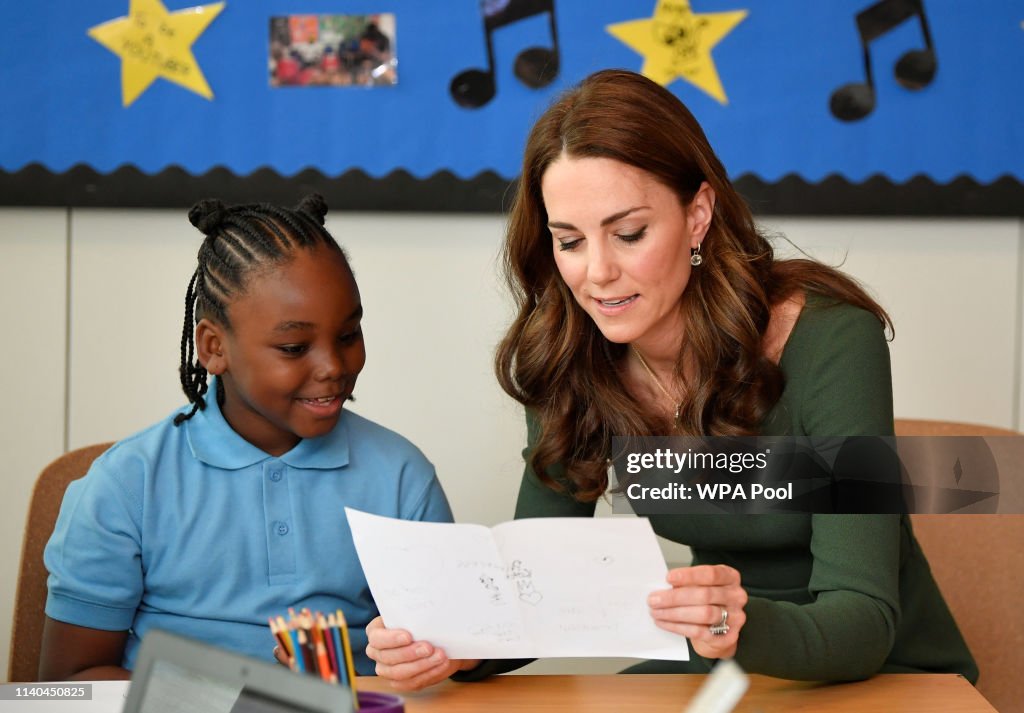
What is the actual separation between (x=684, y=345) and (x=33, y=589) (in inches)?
34.3

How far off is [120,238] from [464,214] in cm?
63

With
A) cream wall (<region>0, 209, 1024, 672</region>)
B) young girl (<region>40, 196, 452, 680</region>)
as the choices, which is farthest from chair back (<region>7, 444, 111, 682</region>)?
cream wall (<region>0, 209, 1024, 672</region>)

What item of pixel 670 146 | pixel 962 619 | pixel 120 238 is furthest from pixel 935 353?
pixel 120 238

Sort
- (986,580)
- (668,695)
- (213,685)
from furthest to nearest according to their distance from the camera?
(986,580)
(668,695)
(213,685)

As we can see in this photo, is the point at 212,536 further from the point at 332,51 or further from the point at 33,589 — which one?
the point at 332,51

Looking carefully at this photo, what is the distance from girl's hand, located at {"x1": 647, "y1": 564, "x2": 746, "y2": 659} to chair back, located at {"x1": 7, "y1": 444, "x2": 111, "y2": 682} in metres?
0.85

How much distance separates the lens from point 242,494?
4.47 ft

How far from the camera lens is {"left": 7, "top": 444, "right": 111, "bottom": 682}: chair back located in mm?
1409

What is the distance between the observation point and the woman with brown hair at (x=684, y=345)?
1.25m

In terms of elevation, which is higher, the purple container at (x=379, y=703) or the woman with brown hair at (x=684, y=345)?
the woman with brown hair at (x=684, y=345)

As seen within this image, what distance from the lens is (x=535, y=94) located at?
6.57ft

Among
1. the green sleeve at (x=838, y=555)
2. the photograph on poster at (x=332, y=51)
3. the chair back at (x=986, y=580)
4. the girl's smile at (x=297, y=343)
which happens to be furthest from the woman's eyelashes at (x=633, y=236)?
the photograph on poster at (x=332, y=51)

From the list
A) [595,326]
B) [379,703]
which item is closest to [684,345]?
[595,326]

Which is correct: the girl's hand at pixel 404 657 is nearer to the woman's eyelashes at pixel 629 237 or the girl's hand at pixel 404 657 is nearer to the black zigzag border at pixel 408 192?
the woman's eyelashes at pixel 629 237
